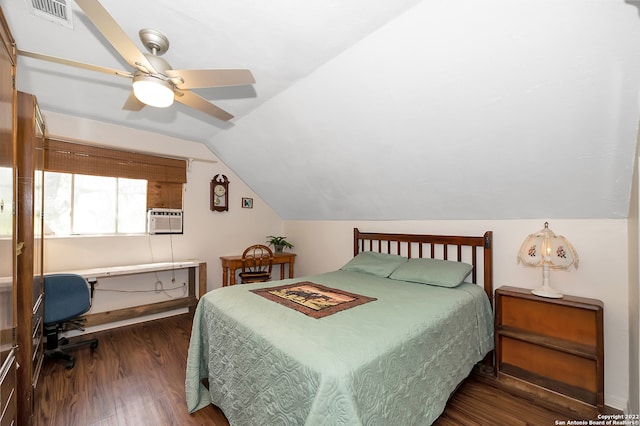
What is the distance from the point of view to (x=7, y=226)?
1.28 meters

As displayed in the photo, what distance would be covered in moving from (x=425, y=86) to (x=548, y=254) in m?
1.51

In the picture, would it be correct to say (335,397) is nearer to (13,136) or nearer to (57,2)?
(13,136)

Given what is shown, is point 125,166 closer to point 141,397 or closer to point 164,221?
point 164,221

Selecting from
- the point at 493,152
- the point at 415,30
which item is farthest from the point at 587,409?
the point at 415,30

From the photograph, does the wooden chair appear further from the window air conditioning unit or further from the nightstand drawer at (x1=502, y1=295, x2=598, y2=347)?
the nightstand drawer at (x1=502, y1=295, x2=598, y2=347)

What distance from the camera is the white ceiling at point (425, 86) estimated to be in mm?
1367

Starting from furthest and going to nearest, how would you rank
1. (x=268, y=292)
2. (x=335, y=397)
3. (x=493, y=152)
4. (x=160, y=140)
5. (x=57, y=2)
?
(x=160, y=140), (x=268, y=292), (x=493, y=152), (x=57, y=2), (x=335, y=397)

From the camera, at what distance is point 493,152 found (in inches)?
77.8

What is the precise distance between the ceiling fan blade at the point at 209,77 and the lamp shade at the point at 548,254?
2265 mm

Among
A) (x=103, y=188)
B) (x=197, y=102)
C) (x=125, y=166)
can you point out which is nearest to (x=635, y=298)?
(x=197, y=102)

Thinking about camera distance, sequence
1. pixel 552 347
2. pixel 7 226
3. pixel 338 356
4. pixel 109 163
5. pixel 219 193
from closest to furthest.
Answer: pixel 338 356
pixel 7 226
pixel 552 347
pixel 109 163
pixel 219 193

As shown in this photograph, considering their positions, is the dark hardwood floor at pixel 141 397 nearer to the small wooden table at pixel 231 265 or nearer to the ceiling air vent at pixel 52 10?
the small wooden table at pixel 231 265

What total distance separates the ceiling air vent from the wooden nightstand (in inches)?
132

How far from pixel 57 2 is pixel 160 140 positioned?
2034mm
